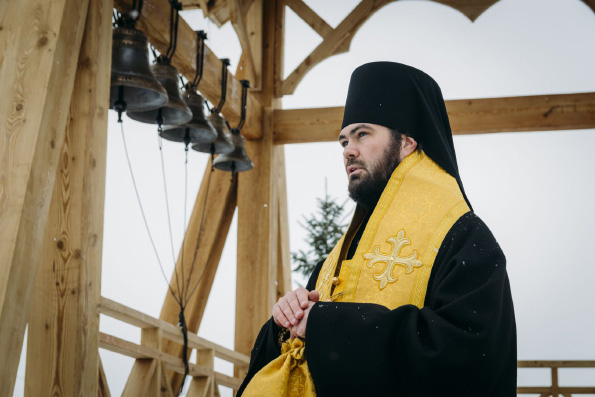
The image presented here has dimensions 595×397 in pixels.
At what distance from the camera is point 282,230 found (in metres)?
8.18

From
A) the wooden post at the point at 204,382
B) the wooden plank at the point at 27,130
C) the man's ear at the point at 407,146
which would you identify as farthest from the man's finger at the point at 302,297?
the wooden post at the point at 204,382

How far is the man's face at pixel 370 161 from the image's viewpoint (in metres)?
2.98

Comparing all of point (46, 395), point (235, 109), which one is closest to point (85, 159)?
point (46, 395)

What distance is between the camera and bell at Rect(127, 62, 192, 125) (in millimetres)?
5457

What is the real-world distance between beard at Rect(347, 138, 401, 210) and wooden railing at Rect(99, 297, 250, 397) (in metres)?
1.98

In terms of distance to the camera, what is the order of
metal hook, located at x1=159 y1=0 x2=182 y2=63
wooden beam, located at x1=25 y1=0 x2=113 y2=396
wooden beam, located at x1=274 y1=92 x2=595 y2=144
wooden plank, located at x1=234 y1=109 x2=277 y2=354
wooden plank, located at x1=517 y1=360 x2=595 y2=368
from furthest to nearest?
wooden plank, located at x1=517 y1=360 x2=595 y2=368
wooden plank, located at x1=234 y1=109 x2=277 y2=354
wooden beam, located at x1=274 y1=92 x2=595 y2=144
metal hook, located at x1=159 y1=0 x2=182 y2=63
wooden beam, located at x1=25 y1=0 x2=113 y2=396

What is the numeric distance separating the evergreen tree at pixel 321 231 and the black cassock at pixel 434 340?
579 inches

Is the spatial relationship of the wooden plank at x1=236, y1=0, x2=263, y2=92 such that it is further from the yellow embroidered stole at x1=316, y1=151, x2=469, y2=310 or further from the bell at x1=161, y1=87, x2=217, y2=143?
the yellow embroidered stole at x1=316, y1=151, x2=469, y2=310

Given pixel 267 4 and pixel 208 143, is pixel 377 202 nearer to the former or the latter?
pixel 208 143

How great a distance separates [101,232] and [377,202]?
5.68ft

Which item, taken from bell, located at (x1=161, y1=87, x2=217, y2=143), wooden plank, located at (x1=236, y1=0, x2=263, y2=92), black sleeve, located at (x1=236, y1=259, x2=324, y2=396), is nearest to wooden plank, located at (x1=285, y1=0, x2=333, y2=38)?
wooden plank, located at (x1=236, y1=0, x2=263, y2=92)

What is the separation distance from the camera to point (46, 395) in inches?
149

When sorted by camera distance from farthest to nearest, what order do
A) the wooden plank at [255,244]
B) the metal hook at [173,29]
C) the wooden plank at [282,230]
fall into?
the wooden plank at [282,230]
the wooden plank at [255,244]
the metal hook at [173,29]

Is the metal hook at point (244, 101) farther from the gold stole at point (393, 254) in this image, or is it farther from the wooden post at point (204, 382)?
the gold stole at point (393, 254)
